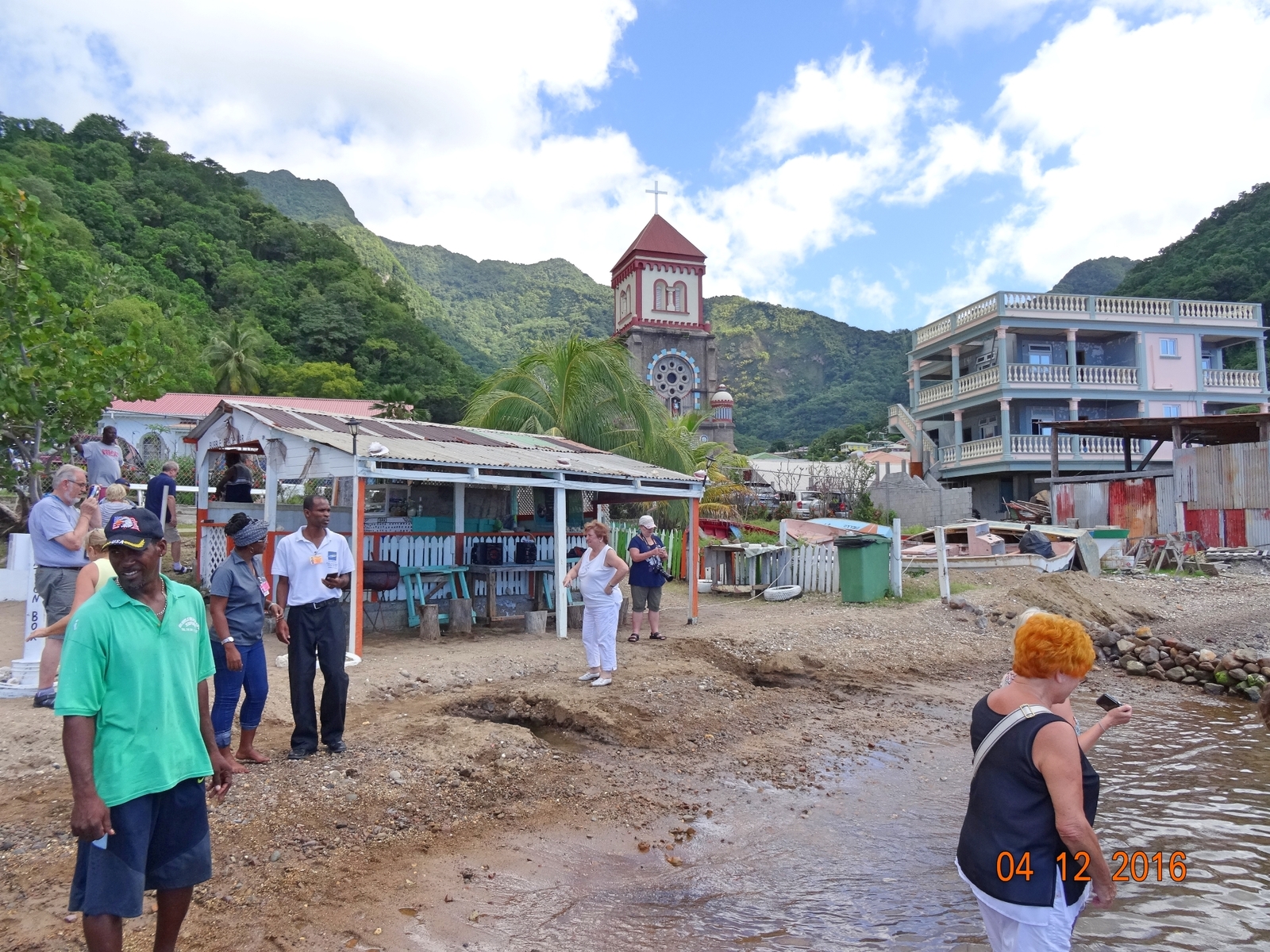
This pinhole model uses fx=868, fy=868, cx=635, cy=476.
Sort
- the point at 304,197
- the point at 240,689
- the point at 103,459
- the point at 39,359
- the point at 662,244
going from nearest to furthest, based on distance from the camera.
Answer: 1. the point at 240,689
2. the point at 103,459
3. the point at 39,359
4. the point at 662,244
5. the point at 304,197

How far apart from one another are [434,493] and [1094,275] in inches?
3419

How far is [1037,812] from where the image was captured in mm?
2768

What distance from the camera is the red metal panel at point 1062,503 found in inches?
972

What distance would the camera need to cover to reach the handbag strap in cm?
282

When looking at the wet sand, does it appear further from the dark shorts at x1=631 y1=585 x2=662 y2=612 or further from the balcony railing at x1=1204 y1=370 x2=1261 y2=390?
the balcony railing at x1=1204 y1=370 x2=1261 y2=390

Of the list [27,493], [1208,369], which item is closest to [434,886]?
[27,493]

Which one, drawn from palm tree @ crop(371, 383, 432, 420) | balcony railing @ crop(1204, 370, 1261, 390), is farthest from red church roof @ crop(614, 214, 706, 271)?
balcony railing @ crop(1204, 370, 1261, 390)

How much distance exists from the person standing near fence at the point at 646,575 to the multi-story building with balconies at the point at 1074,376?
23.6m

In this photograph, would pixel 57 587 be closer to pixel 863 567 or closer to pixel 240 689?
pixel 240 689

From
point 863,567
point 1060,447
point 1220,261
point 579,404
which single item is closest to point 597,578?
point 863,567

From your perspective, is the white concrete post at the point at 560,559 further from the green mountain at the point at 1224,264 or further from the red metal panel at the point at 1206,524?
the green mountain at the point at 1224,264

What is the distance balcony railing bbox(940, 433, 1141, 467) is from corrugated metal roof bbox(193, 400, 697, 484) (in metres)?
21.4

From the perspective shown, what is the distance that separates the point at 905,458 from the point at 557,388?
24061 mm

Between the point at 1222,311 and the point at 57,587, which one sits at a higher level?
the point at 1222,311
